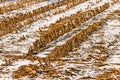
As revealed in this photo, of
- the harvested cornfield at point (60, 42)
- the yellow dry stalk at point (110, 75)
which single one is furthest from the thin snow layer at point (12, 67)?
the yellow dry stalk at point (110, 75)

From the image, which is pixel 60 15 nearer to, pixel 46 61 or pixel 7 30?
pixel 7 30

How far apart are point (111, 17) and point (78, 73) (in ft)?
18.1

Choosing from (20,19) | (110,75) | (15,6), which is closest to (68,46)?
(110,75)

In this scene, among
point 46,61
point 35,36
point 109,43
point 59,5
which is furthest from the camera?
point 59,5

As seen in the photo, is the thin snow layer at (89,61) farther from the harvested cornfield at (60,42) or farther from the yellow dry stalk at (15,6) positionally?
the yellow dry stalk at (15,6)

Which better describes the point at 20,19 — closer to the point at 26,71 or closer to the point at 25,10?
the point at 25,10

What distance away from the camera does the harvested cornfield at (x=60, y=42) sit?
6.56m

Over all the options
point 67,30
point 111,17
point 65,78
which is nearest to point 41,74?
point 65,78

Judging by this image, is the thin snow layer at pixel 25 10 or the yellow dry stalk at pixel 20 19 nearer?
the yellow dry stalk at pixel 20 19

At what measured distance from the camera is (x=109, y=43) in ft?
27.8

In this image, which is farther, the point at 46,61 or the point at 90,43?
the point at 90,43

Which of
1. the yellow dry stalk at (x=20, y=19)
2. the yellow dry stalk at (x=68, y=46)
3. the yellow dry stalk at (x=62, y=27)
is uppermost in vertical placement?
the yellow dry stalk at (x=20, y=19)

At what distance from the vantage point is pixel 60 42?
28.2ft

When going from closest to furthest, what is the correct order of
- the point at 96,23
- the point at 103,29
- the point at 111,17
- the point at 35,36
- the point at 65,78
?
the point at 65,78, the point at 35,36, the point at 103,29, the point at 96,23, the point at 111,17
